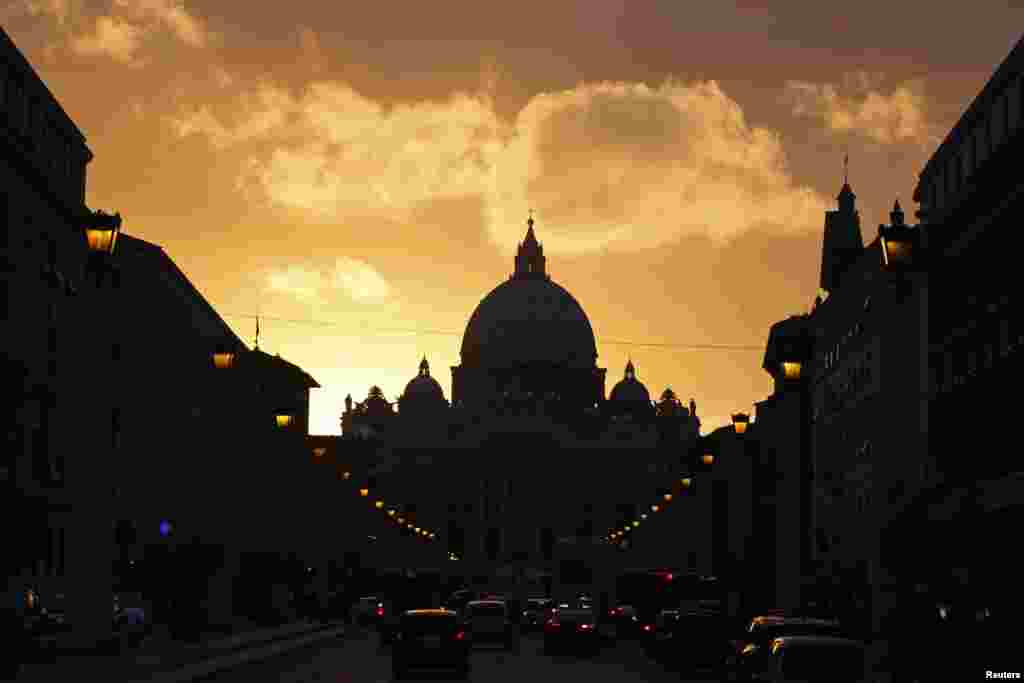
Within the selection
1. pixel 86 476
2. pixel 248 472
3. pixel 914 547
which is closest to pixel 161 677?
pixel 914 547

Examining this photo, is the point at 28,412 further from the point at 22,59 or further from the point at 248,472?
the point at 248,472

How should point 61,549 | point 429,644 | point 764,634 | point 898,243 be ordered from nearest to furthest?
1. point 898,243
2. point 764,634
3. point 429,644
4. point 61,549

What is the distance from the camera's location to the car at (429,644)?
49125 millimetres

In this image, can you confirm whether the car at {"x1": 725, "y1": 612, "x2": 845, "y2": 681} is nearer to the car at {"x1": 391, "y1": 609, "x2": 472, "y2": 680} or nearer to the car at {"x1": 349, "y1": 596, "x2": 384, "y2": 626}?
the car at {"x1": 391, "y1": 609, "x2": 472, "y2": 680}

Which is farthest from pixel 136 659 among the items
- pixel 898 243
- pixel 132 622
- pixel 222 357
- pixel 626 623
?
pixel 626 623

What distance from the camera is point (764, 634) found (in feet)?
136

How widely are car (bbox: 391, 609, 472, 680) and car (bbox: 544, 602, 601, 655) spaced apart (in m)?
19.0

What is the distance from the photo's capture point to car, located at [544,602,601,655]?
228 feet

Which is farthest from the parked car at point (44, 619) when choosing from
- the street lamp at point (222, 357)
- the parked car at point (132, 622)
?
the street lamp at point (222, 357)

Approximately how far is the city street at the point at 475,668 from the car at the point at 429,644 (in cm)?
37

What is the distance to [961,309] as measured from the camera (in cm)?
5491

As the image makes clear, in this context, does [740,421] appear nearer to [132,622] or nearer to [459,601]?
[132,622]

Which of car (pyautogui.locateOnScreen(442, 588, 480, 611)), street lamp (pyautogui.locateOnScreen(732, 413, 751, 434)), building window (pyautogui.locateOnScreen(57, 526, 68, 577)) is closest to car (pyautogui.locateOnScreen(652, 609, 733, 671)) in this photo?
street lamp (pyautogui.locateOnScreen(732, 413, 751, 434))

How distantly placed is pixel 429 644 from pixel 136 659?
8528 millimetres
